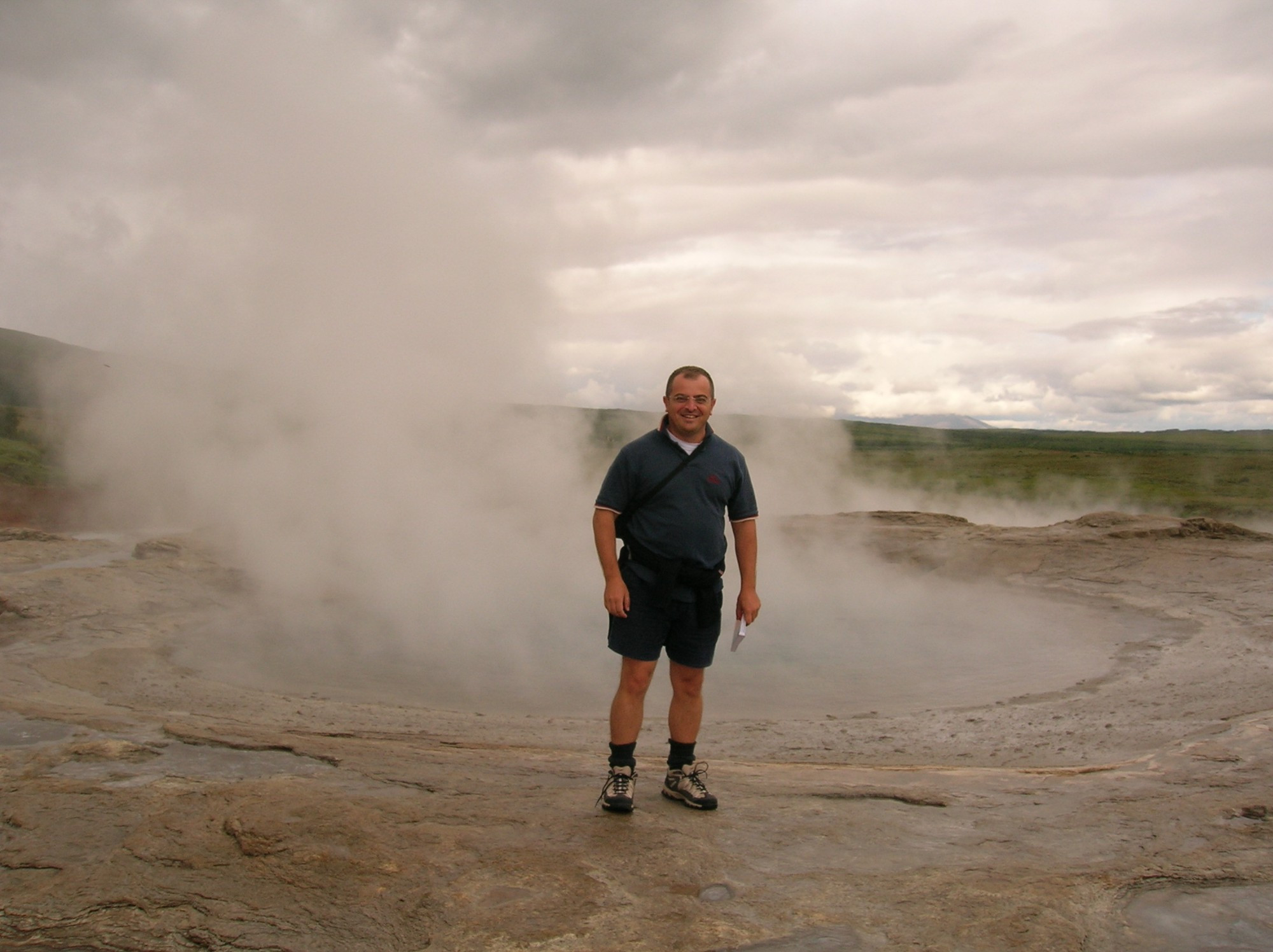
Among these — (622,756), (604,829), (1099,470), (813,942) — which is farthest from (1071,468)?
(813,942)

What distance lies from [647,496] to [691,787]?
1107 millimetres

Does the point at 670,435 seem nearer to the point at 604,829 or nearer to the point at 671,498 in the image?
the point at 671,498

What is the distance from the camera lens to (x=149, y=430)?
17062 mm

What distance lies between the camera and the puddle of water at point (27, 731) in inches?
157

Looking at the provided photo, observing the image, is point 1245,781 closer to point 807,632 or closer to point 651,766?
point 651,766

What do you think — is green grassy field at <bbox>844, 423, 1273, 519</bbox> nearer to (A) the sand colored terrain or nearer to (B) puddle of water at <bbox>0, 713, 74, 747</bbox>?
(A) the sand colored terrain

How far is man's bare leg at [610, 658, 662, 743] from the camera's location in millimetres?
3281

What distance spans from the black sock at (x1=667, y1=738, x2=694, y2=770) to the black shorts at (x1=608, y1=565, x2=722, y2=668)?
313mm

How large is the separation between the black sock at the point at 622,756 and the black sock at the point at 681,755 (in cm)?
18

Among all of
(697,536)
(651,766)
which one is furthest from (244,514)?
(697,536)

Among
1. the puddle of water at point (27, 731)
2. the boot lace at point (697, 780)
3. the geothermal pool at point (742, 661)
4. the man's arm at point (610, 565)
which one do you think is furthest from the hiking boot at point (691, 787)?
the puddle of water at point (27, 731)

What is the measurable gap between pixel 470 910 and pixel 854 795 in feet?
5.88

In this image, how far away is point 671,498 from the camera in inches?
128

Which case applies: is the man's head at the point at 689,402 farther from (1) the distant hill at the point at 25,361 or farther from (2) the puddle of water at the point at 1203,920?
(1) the distant hill at the point at 25,361
